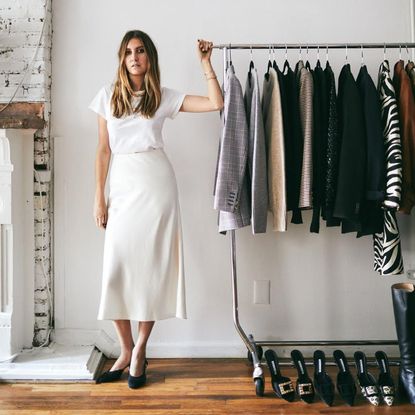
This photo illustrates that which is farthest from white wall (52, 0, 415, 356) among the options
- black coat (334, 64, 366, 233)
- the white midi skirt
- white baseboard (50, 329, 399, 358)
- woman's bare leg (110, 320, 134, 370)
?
black coat (334, 64, 366, 233)

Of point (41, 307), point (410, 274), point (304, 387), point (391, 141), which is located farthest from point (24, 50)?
point (410, 274)

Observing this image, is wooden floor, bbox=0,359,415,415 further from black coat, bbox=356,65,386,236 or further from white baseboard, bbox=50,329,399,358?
black coat, bbox=356,65,386,236

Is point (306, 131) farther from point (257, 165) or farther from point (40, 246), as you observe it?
point (40, 246)

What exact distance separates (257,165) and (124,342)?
3.26ft

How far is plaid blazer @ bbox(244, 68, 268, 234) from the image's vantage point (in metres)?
2.19

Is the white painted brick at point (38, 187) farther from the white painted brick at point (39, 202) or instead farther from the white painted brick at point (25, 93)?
the white painted brick at point (25, 93)

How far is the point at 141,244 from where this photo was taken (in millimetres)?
2215

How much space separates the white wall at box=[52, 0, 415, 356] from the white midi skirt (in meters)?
0.38

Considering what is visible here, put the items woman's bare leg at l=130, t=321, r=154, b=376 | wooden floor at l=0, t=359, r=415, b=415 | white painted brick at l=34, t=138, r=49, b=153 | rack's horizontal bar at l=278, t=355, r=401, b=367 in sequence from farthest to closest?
white painted brick at l=34, t=138, r=49, b=153 < rack's horizontal bar at l=278, t=355, r=401, b=367 < woman's bare leg at l=130, t=321, r=154, b=376 < wooden floor at l=0, t=359, r=415, b=415

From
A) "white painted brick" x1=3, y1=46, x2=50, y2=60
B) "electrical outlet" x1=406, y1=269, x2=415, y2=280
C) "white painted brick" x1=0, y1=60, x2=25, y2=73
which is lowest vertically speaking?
"electrical outlet" x1=406, y1=269, x2=415, y2=280

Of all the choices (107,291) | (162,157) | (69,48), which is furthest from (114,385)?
(69,48)

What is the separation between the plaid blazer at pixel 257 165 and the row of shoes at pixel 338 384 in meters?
0.62

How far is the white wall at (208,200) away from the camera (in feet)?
8.48

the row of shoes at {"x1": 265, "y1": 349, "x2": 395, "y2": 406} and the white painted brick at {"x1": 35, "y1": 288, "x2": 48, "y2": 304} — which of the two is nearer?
the row of shoes at {"x1": 265, "y1": 349, "x2": 395, "y2": 406}
